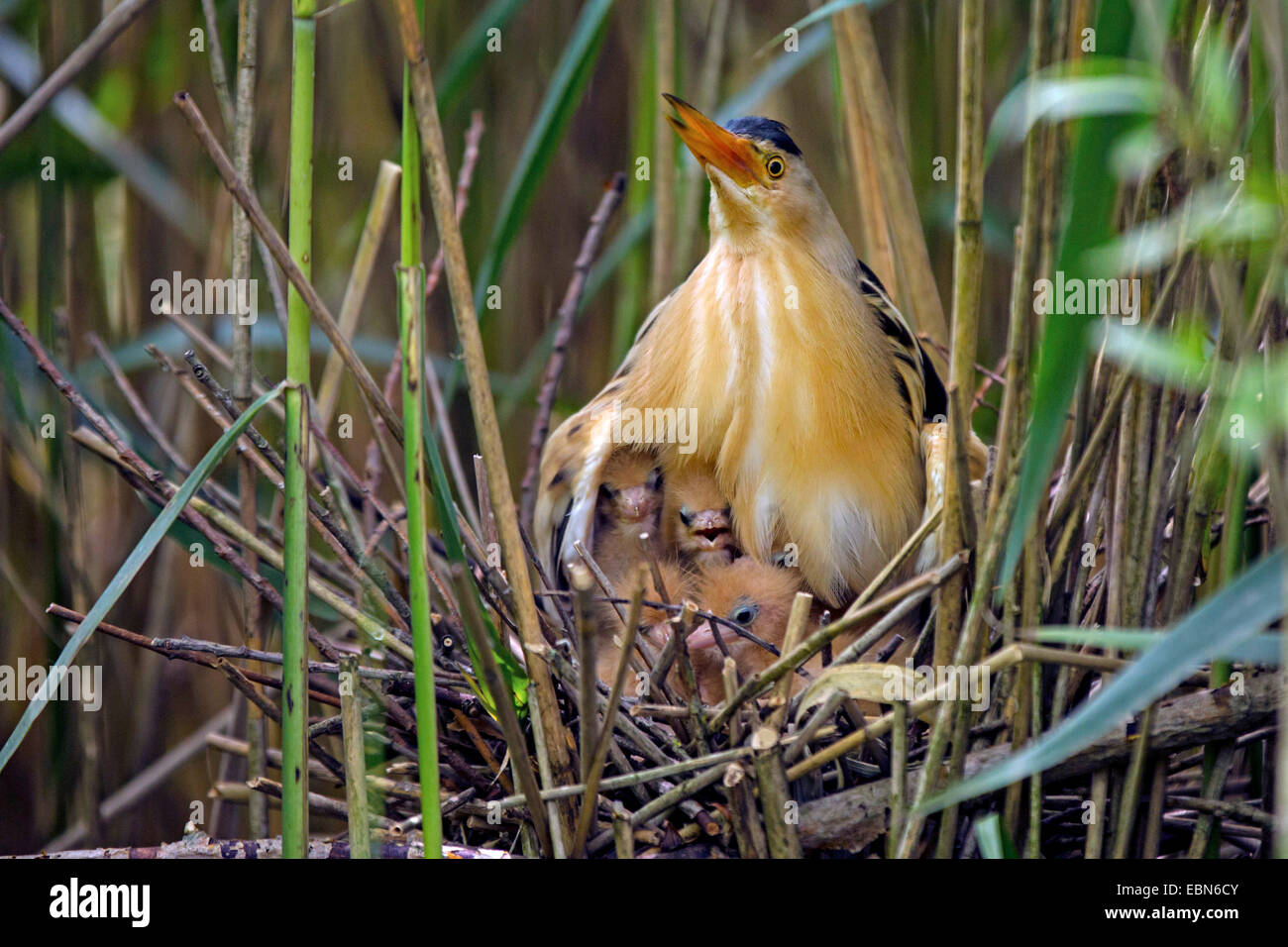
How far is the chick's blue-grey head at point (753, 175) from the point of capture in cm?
139

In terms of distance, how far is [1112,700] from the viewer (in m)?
0.58

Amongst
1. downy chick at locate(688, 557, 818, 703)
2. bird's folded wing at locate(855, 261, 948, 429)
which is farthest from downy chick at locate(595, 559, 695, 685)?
bird's folded wing at locate(855, 261, 948, 429)

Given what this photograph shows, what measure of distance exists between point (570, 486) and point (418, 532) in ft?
2.66

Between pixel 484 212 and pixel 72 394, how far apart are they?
920mm

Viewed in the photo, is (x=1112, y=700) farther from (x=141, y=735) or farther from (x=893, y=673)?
(x=141, y=735)

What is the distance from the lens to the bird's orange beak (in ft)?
4.46

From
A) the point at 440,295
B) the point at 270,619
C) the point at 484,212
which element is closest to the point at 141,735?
the point at 270,619

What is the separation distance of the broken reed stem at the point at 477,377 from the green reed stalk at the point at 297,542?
8 cm

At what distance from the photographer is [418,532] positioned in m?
0.73

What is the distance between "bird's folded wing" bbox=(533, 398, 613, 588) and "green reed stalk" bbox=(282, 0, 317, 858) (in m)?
0.71
